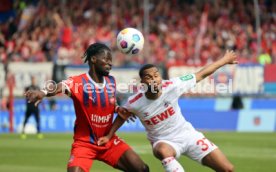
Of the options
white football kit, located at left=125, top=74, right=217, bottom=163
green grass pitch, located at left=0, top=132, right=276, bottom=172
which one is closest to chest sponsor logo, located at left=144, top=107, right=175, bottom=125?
white football kit, located at left=125, top=74, right=217, bottom=163

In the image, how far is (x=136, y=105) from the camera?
35.7 feet

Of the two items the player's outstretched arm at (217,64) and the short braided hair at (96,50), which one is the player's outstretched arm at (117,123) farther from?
the player's outstretched arm at (217,64)

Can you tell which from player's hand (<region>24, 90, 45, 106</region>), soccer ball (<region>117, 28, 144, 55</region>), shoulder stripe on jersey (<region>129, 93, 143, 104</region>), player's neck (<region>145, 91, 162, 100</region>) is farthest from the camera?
soccer ball (<region>117, 28, 144, 55</region>)

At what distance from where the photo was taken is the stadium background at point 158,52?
95.7 ft

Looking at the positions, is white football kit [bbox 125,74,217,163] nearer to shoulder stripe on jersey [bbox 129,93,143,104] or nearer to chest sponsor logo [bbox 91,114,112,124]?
shoulder stripe on jersey [bbox 129,93,143,104]

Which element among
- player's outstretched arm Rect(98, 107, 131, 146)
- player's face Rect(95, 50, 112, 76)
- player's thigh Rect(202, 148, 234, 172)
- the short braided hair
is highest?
the short braided hair

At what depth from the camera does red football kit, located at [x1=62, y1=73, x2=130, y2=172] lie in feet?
34.9

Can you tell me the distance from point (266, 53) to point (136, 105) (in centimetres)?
2288

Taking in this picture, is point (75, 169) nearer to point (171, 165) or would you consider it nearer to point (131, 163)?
point (131, 163)

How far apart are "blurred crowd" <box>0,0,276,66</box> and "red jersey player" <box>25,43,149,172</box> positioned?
63.3 feet

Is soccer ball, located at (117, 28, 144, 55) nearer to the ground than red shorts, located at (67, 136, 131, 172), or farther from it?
farther from it

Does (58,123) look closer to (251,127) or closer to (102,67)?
(251,127)

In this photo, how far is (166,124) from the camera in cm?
1081

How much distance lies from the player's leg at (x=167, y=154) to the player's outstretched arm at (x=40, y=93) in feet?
5.36
